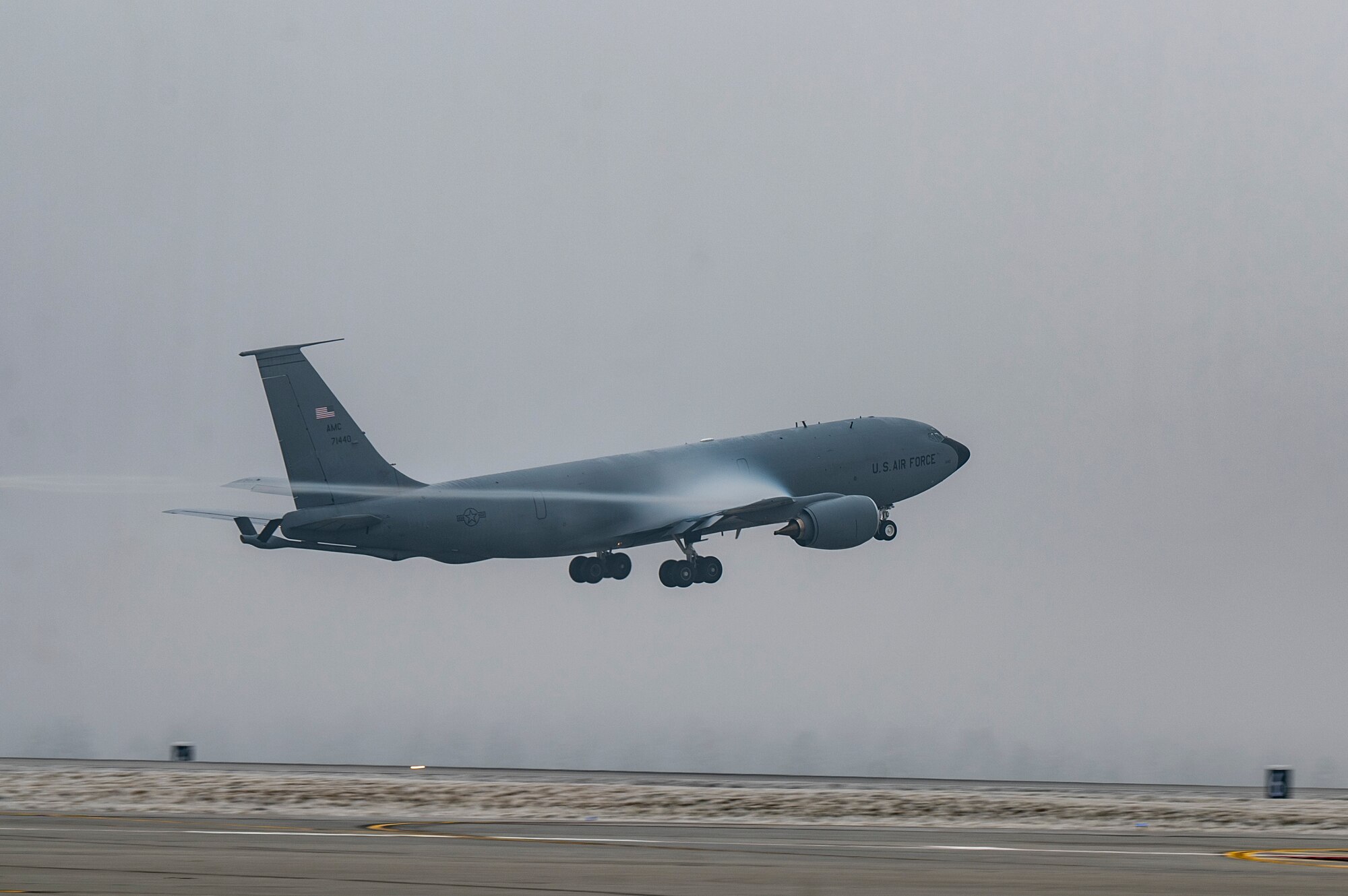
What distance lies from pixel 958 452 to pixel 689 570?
1562cm

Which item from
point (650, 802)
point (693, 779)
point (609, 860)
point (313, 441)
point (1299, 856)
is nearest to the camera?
point (609, 860)

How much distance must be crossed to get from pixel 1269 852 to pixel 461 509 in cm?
3092

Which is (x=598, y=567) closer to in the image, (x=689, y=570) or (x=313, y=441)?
(x=689, y=570)

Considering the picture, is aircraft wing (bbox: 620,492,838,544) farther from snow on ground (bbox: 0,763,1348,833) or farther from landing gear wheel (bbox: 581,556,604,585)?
snow on ground (bbox: 0,763,1348,833)

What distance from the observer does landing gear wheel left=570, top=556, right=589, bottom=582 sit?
64.1 metres

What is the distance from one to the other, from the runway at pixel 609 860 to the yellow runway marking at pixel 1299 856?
35 centimetres

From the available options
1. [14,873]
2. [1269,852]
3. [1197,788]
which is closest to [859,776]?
[1197,788]

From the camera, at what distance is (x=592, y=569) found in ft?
211

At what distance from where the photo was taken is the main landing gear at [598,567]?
64.1m

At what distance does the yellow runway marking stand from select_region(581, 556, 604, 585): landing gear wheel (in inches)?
1343

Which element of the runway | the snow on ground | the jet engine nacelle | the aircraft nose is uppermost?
the aircraft nose

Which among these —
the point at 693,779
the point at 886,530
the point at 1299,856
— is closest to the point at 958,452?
the point at 886,530

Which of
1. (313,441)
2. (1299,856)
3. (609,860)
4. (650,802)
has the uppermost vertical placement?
(313,441)

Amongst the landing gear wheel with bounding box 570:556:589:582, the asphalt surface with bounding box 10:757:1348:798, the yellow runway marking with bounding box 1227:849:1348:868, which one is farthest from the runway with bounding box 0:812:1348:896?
the landing gear wheel with bounding box 570:556:589:582
